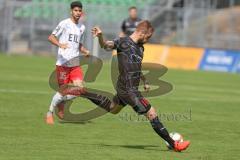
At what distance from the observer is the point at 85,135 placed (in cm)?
1300

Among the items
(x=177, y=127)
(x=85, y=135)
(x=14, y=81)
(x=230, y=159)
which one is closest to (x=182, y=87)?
(x=14, y=81)

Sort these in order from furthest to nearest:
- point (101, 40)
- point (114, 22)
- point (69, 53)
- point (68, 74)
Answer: point (114, 22) → point (68, 74) → point (69, 53) → point (101, 40)

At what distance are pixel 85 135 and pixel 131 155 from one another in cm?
232

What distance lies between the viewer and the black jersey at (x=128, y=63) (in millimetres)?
11773

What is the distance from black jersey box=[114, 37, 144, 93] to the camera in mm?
11773

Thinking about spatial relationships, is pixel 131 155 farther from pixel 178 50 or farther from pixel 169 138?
pixel 178 50

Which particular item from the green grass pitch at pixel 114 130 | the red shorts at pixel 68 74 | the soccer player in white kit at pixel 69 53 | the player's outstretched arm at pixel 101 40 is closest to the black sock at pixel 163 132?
the green grass pitch at pixel 114 130

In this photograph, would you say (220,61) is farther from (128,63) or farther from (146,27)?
(146,27)

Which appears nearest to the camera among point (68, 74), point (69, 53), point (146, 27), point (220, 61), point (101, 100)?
point (146, 27)

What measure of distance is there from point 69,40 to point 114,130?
2424 mm

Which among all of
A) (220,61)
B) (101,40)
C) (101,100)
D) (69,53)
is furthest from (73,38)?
(220,61)

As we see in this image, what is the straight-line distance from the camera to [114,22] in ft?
147

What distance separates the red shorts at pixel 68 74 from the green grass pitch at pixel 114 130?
0.91m

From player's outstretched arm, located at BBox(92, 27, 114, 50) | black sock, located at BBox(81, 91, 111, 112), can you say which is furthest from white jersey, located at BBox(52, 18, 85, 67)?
player's outstretched arm, located at BBox(92, 27, 114, 50)
